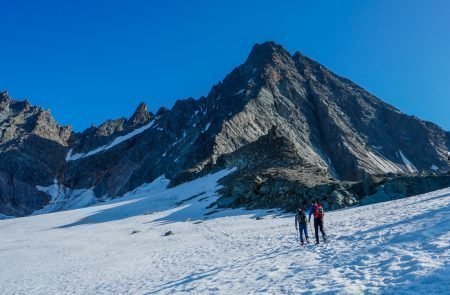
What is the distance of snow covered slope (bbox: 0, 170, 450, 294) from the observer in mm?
12297

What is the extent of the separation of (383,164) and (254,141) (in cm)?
5497

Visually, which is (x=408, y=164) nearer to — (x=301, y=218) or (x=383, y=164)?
(x=383, y=164)

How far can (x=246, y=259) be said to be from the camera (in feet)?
62.1

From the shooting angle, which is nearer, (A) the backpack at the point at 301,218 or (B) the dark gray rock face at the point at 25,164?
(A) the backpack at the point at 301,218

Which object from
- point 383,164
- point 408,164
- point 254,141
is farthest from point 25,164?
point 408,164

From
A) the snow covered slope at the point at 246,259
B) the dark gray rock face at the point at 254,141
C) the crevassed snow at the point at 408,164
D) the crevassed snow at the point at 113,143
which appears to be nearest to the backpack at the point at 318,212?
the snow covered slope at the point at 246,259

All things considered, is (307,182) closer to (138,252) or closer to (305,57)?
(138,252)

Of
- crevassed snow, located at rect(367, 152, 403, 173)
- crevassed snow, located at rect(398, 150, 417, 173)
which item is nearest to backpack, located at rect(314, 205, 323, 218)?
crevassed snow, located at rect(367, 152, 403, 173)

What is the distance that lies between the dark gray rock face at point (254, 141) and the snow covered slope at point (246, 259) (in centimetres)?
2087

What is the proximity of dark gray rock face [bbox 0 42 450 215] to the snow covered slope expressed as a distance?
822 inches

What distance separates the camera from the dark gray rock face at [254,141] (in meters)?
79.5

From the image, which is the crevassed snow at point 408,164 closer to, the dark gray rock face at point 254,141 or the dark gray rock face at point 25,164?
the dark gray rock face at point 254,141

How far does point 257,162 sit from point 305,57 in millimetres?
104547

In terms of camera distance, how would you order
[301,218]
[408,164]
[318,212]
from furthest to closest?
[408,164]
[301,218]
[318,212]
